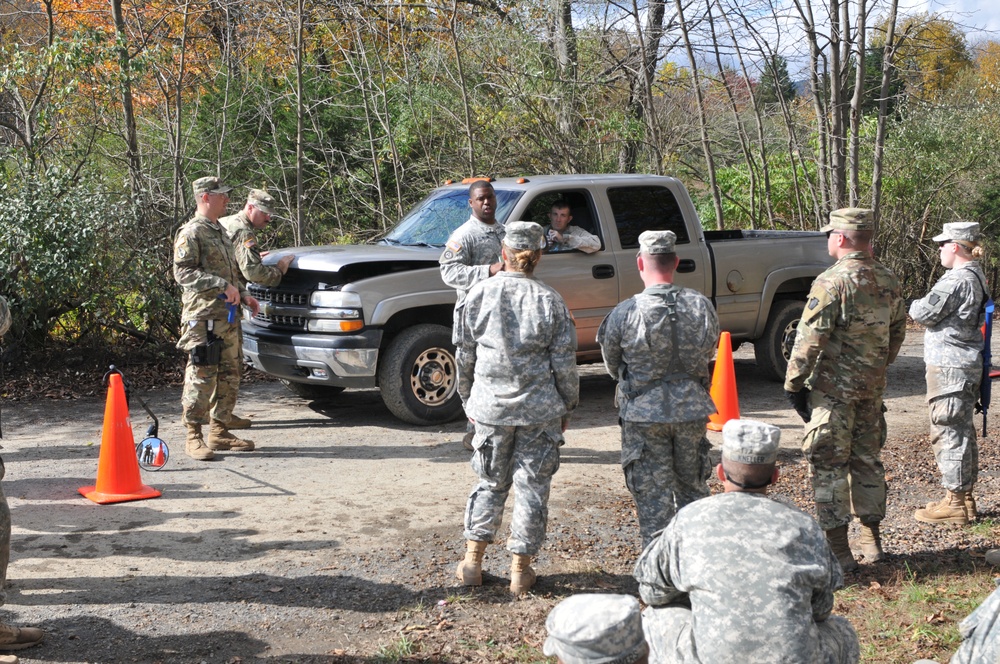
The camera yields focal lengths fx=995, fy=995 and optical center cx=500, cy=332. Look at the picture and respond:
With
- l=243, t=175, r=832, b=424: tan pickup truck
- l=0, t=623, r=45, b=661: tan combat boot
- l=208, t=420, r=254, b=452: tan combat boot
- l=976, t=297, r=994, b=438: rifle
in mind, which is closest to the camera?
l=0, t=623, r=45, b=661: tan combat boot

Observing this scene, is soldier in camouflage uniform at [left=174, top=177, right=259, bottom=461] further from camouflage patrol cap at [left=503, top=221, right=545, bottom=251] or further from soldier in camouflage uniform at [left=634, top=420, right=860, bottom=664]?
soldier in camouflage uniform at [left=634, top=420, right=860, bottom=664]

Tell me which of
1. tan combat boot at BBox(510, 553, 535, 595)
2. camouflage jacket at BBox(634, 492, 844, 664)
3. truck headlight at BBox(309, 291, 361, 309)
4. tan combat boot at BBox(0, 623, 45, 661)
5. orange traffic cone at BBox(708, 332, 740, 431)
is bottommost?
tan combat boot at BBox(510, 553, 535, 595)

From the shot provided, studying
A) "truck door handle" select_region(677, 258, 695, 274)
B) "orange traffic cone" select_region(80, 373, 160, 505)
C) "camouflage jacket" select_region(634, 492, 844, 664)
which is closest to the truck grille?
"orange traffic cone" select_region(80, 373, 160, 505)

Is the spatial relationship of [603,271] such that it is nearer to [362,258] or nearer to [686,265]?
[686,265]

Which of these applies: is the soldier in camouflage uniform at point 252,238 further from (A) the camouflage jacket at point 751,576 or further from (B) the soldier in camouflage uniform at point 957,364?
(A) the camouflage jacket at point 751,576

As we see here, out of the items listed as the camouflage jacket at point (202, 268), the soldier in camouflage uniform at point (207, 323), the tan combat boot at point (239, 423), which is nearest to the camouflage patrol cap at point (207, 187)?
the soldier in camouflage uniform at point (207, 323)

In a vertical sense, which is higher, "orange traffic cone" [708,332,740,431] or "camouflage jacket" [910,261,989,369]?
"camouflage jacket" [910,261,989,369]

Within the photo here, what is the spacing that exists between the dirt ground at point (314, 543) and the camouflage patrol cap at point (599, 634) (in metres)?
1.98

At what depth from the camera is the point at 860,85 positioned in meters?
13.6

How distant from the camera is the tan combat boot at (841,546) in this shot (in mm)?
5164

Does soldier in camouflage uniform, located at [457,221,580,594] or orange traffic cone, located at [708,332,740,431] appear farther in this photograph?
orange traffic cone, located at [708,332,740,431]

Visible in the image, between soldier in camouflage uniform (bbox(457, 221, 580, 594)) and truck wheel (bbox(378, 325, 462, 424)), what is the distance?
3.25m

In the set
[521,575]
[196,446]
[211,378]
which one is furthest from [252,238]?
[521,575]

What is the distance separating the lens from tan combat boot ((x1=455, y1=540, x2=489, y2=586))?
195 inches
